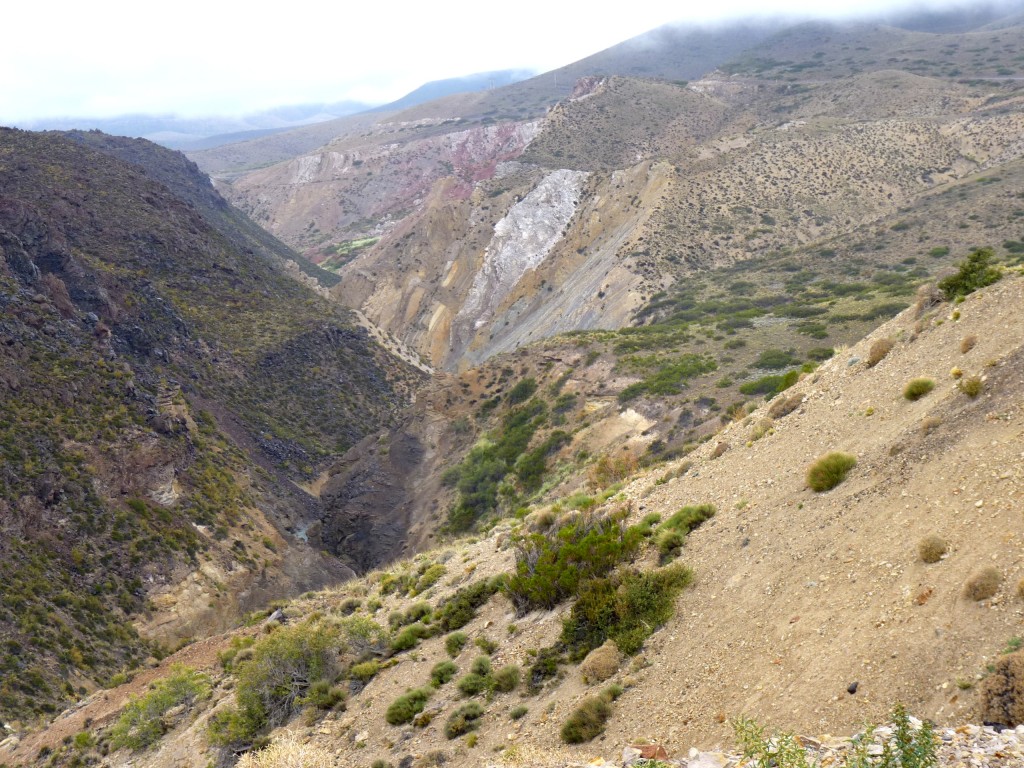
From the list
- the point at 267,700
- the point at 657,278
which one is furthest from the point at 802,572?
the point at 657,278

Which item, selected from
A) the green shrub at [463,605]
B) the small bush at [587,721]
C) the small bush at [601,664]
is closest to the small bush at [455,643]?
the green shrub at [463,605]

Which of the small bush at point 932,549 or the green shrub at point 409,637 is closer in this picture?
the small bush at point 932,549

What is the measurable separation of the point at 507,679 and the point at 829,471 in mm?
6934

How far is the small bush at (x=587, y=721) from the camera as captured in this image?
10.7 meters

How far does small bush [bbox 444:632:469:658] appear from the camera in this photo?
15930 mm

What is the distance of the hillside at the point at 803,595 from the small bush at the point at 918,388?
0.17 meters

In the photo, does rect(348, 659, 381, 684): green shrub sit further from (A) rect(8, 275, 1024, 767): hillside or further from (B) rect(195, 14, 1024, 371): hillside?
(B) rect(195, 14, 1024, 371): hillside

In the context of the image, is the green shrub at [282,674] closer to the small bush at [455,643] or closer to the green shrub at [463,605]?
the green shrub at [463,605]

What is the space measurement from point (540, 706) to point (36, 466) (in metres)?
30.1

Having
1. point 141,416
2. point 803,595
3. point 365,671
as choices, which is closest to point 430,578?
point 365,671

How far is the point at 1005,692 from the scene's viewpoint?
7.30 metres

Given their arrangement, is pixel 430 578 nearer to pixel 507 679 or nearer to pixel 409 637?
pixel 409 637

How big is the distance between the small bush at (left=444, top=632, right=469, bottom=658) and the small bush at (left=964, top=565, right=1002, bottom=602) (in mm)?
10306

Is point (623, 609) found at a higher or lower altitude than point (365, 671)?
higher
